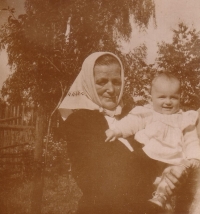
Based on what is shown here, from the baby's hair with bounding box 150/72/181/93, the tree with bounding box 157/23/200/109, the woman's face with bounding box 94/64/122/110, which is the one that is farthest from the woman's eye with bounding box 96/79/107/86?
the tree with bounding box 157/23/200/109

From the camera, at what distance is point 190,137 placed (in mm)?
1369

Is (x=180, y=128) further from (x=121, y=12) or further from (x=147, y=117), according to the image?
(x=121, y=12)

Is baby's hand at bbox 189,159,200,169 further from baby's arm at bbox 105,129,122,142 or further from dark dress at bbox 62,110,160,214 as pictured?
baby's arm at bbox 105,129,122,142

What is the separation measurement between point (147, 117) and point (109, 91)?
8.5 inches

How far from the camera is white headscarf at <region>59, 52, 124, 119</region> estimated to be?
Result: 133 centimetres

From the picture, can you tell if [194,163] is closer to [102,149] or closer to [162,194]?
[162,194]

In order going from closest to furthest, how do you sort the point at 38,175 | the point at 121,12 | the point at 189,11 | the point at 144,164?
the point at 144,164
the point at 38,175
the point at 121,12
the point at 189,11

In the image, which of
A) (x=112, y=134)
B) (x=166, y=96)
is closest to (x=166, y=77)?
(x=166, y=96)

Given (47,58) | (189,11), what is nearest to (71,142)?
(47,58)

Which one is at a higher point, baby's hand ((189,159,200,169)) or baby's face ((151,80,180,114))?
baby's face ((151,80,180,114))

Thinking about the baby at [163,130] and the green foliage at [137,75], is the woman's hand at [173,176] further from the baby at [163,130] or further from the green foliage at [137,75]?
the green foliage at [137,75]

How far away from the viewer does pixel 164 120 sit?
1341mm

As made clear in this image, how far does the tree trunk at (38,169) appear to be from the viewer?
145 centimetres

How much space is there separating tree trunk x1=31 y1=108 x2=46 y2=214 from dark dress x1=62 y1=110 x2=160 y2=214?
0.50 ft
